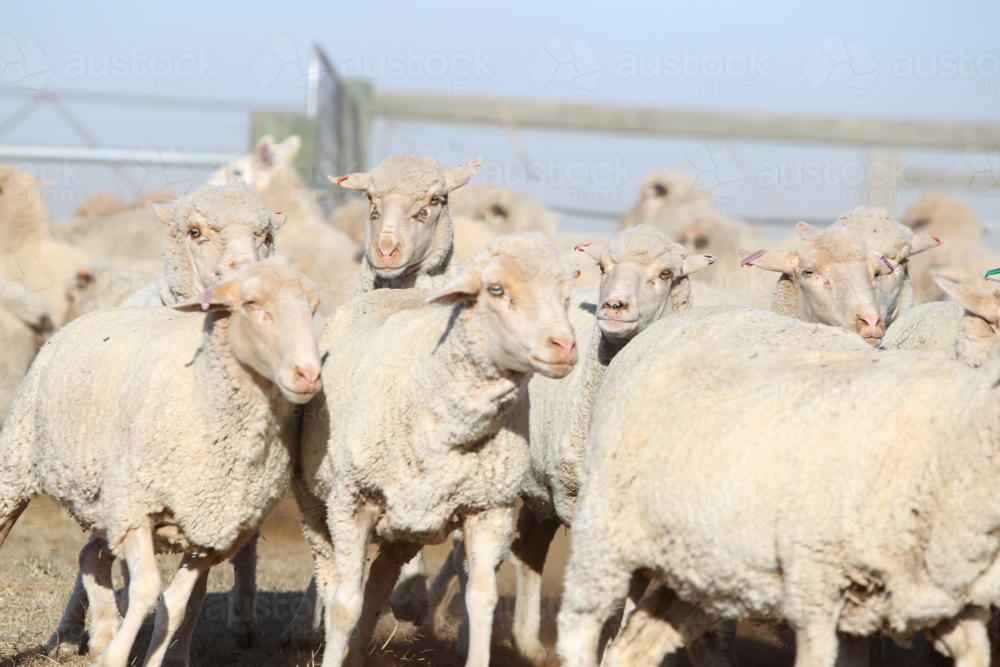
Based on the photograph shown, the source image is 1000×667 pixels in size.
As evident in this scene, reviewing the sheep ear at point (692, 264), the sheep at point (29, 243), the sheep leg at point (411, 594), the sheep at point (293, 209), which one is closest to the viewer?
the sheep ear at point (692, 264)

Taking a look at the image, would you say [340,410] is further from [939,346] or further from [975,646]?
[939,346]

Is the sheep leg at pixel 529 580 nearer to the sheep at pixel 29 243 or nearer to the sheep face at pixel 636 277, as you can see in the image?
the sheep face at pixel 636 277

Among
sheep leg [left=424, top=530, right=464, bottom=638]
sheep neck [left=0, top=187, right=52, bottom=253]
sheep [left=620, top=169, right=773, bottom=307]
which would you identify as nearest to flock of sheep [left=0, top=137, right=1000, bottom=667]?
sheep leg [left=424, top=530, right=464, bottom=638]

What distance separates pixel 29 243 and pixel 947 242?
9.04 m

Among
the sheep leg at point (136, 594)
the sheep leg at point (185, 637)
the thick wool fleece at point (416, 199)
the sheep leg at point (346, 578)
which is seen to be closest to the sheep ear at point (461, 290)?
the sheep leg at point (346, 578)

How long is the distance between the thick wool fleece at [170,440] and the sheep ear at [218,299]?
0.10 meters

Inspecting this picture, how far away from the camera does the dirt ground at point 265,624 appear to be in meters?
5.21

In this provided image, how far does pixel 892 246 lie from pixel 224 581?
15.5 ft

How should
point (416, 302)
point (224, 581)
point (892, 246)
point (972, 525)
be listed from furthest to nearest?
point (224, 581) → point (892, 246) → point (416, 302) → point (972, 525)

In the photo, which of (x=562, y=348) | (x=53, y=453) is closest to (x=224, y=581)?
(x=53, y=453)

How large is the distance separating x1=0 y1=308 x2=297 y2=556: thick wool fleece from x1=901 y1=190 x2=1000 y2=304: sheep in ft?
22.0

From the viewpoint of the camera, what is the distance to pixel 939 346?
5.34 metres

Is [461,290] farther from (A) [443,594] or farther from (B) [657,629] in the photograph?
(A) [443,594]

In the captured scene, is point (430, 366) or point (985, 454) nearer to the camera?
point (985, 454)
